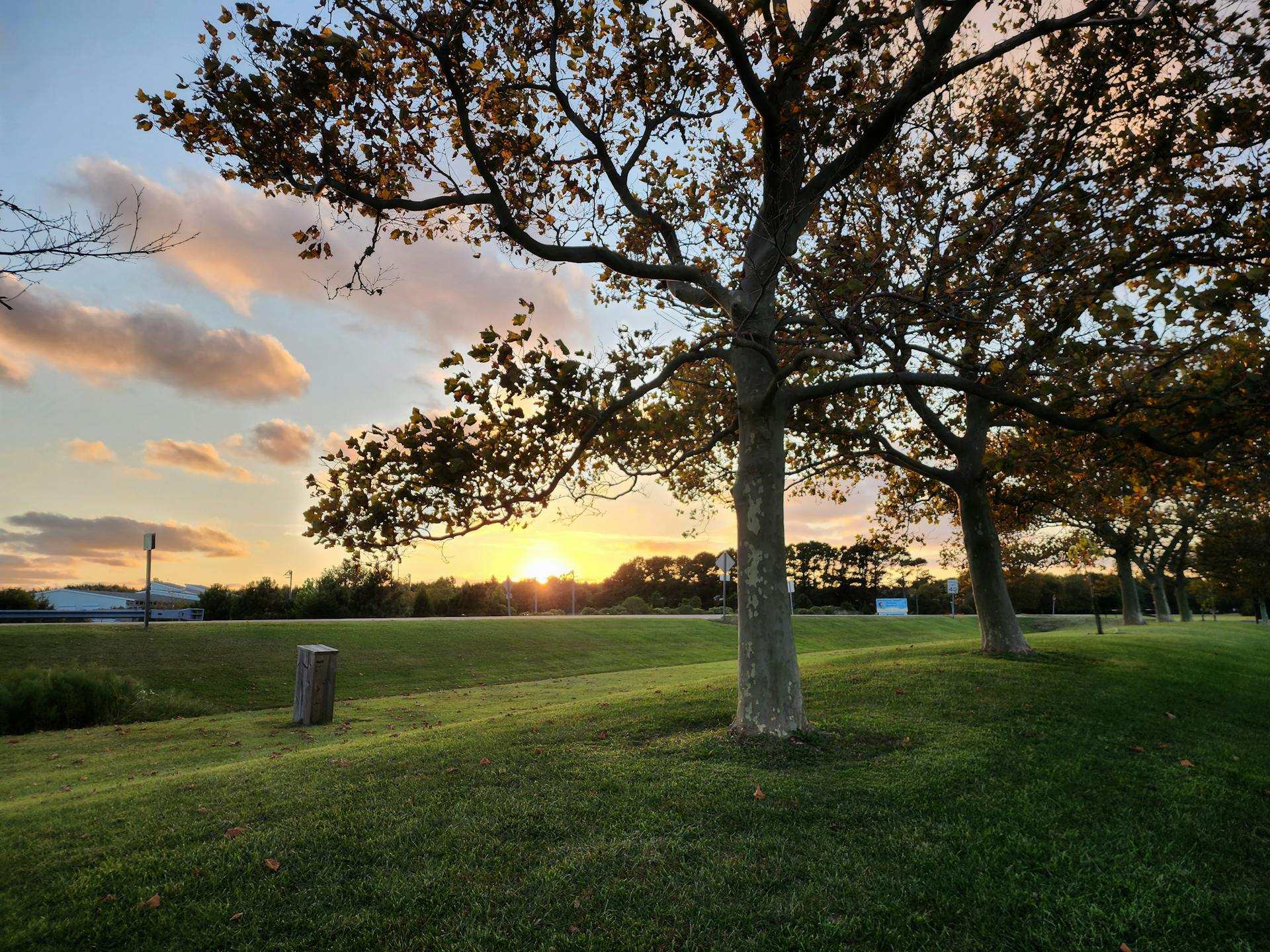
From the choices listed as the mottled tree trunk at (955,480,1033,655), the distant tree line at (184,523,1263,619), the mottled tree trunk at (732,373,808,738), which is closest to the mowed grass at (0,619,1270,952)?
the mottled tree trunk at (732,373,808,738)

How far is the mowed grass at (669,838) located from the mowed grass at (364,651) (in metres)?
7.81

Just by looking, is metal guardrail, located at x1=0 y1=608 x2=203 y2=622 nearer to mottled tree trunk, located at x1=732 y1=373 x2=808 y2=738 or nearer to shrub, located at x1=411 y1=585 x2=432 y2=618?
shrub, located at x1=411 y1=585 x2=432 y2=618

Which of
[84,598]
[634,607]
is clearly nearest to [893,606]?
[634,607]

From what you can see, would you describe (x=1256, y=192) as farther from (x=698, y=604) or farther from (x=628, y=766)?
(x=698, y=604)

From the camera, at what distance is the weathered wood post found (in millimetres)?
13164

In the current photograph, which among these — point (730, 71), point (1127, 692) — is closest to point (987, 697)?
point (1127, 692)

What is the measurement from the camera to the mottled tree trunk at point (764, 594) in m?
8.76

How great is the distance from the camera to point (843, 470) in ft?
61.8

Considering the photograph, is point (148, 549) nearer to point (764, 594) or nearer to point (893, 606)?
point (764, 594)

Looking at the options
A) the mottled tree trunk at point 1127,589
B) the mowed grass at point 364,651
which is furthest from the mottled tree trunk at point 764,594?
the mottled tree trunk at point 1127,589

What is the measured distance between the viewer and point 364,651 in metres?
22.3

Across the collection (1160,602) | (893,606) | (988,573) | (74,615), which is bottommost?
(893,606)

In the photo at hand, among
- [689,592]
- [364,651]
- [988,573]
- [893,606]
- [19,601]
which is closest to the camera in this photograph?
[988,573]

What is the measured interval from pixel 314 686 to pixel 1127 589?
1603 inches
